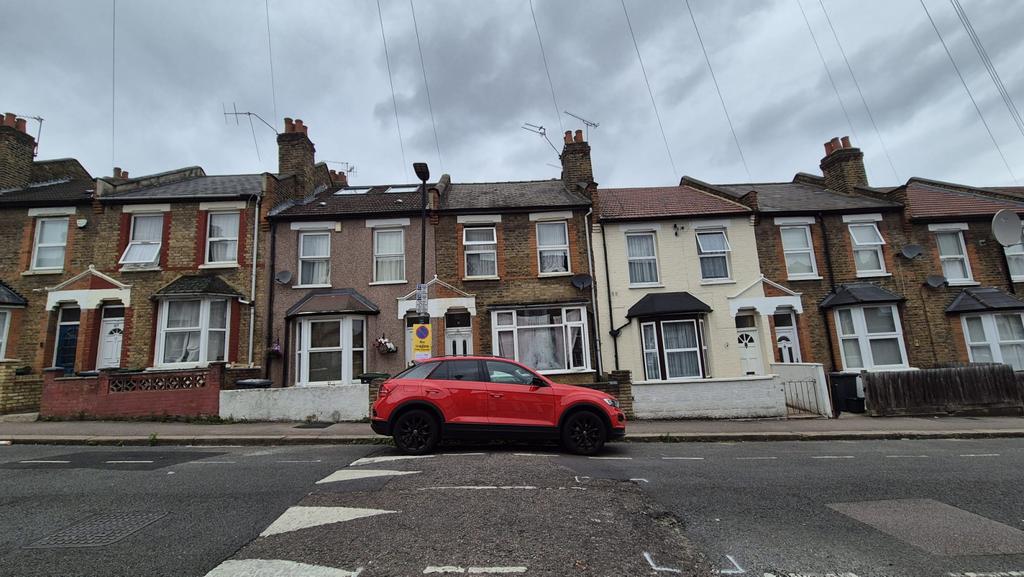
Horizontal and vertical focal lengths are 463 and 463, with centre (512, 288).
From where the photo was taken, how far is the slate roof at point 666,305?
14.1m

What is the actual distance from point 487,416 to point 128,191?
15.6m

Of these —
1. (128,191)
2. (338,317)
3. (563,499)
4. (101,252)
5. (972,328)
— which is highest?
(128,191)

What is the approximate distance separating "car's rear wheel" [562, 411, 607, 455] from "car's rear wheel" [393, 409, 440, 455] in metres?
2.26

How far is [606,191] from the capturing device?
18.7 meters

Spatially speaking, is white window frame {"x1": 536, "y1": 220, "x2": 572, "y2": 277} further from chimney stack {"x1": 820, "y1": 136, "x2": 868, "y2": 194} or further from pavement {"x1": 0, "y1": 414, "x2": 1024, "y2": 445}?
chimney stack {"x1": 820, "y1": 136, "x2": 868, "y2": 194}

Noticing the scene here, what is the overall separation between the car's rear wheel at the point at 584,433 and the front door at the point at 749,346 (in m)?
8.70

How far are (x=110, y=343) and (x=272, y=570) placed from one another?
15206mm

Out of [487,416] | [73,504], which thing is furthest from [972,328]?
[73,504]

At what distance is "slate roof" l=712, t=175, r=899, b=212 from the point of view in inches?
624

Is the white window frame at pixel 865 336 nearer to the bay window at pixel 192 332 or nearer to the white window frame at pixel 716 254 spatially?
the white window frame at pixel 716 254

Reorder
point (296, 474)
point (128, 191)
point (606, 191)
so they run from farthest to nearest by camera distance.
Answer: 1. point (606, 191)
2. point (128, 191)
3. point (296, 474)

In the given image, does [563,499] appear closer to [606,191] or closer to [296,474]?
[296,474]

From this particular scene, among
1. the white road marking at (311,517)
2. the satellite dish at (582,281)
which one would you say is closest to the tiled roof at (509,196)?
the satellite dish at (582,281)

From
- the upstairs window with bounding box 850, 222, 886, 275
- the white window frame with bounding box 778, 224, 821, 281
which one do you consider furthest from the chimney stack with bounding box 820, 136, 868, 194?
the white window frame with bounding box 778, 224, 821, 281
